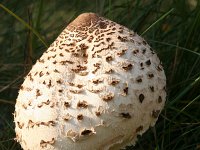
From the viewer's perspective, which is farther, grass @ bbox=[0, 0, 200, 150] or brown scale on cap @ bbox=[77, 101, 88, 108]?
grass @ bbox=[0, 0, 200, 150]

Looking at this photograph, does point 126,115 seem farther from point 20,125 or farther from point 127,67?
point 20,125

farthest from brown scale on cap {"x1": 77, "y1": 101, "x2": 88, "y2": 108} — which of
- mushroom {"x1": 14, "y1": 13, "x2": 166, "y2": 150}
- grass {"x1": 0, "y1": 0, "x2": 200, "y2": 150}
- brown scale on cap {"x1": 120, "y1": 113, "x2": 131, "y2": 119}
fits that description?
grass {"x1": 0, "y1": 0, "x2": 200, "y2": 150}

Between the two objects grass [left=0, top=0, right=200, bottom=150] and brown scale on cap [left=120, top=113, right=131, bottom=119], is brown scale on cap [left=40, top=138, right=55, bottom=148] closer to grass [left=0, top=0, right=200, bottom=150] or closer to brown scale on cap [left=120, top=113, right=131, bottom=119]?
brown scale on cap [left=120, top=113, right=131, bottom=119]

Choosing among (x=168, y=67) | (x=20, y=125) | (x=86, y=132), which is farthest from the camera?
(x=168, y=67)

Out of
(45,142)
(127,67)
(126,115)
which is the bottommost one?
(45,142)

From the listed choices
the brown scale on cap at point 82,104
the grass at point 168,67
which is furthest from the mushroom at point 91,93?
the grass at point 168,67

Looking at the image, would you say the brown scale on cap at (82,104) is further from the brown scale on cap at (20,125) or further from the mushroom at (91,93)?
the brown scale on cap at (20,125)

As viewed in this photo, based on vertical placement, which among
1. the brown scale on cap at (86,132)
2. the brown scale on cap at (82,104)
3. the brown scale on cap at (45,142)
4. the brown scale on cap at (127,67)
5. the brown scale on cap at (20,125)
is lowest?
the brown scale on cap at (45,142)

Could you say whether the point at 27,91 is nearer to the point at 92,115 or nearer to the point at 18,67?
the point at 92,115

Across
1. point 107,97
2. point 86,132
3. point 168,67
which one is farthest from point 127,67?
point 168,67
